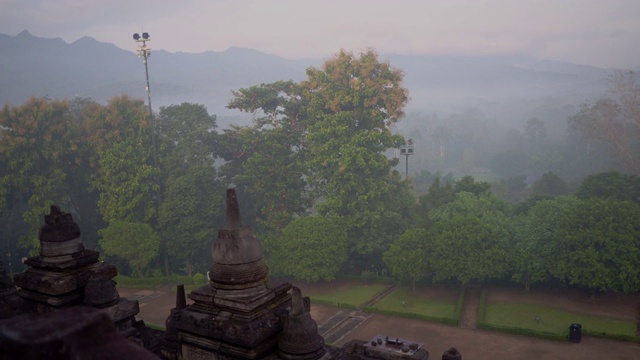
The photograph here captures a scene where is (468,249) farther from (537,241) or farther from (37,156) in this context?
(37,156)

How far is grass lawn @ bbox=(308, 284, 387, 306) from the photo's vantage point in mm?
32281

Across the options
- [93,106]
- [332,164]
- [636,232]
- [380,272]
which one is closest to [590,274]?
[636,232]

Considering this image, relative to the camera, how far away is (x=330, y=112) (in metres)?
43.1

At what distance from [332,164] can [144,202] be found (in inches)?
726

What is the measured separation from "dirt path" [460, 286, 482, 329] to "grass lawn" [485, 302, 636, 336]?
0.83 metres

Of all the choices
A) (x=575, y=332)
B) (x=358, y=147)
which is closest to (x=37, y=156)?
(x=358, y=147)

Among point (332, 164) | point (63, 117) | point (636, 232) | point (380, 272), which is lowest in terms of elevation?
point (380, 272)

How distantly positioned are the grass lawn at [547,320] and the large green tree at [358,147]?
11.7 metres

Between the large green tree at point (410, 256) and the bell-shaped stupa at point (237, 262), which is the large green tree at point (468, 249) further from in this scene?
the bell-shaped stupa at point (237, 262)

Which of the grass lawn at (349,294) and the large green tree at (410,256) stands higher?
the large green tree at (410,256)

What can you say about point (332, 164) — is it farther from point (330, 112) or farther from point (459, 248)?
point (459, 248)

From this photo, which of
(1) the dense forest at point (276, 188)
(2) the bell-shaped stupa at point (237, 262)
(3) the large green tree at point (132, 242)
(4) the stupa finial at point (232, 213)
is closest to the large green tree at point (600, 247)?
(1) the dense forest at point (276, 188)

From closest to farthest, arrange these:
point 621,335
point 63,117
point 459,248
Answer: point 621,335 → point 459,248 → point 63,117

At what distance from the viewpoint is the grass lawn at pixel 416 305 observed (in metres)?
29.6
